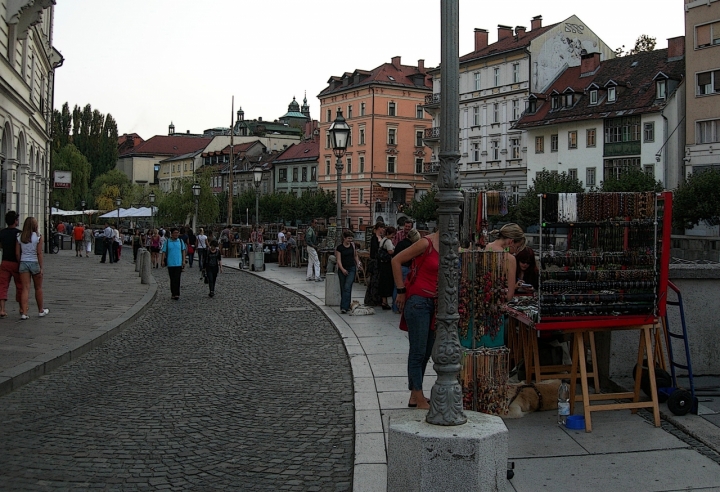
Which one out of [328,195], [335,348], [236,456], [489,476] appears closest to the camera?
[489,476]

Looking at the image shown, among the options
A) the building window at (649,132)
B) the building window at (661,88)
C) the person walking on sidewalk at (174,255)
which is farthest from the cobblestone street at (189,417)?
the building window at (661,88)

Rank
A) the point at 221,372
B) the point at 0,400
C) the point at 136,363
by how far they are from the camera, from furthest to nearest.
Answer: the point at 136,363 → the point at 221,372 → the point at 0,400

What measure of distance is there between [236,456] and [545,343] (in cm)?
382

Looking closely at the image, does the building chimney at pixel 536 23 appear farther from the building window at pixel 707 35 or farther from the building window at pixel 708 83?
the building window at pixel 708 83

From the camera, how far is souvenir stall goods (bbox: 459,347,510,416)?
22.4 ft

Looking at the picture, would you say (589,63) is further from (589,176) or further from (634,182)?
(634,182)

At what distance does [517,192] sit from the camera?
60906 millimetres

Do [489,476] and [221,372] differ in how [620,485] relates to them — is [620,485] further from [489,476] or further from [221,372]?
[221,372]

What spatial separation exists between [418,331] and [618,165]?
48.9 meters

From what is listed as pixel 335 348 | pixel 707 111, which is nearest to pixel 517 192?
pixel 707 111

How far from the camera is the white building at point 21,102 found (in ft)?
71.7

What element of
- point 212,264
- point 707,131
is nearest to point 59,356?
point 212,264

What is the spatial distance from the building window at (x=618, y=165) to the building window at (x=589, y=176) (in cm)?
110

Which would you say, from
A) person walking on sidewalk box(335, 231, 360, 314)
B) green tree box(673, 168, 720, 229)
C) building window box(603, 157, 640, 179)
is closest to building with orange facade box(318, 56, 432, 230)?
building window box(603, 157, 640, 179)
